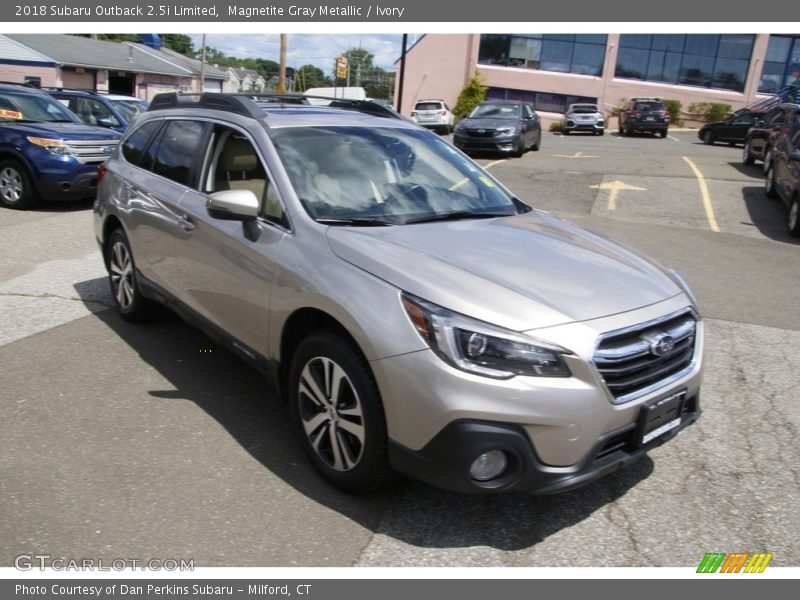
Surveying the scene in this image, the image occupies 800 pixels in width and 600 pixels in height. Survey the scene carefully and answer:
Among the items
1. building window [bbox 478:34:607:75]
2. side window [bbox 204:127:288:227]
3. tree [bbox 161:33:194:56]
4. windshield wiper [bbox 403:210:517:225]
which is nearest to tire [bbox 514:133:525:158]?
windshield wiper [bbox 403:210:517:225]

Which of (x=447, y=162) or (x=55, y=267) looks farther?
(x=55, y=267)

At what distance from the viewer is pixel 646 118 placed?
102 feet

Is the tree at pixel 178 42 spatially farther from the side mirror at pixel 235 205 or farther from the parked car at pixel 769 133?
the side mirror at pixel 235 205

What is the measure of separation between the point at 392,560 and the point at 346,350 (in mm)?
908

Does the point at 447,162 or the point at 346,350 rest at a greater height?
the point at 447,162

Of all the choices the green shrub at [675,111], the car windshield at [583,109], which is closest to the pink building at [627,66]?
the green shrub at [675,111]

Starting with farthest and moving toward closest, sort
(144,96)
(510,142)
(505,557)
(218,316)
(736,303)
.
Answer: (144,96), (510,142), (736,303), (218,316), (505,557)

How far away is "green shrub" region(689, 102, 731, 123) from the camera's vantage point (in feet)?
128

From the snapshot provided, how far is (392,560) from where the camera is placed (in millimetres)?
2846

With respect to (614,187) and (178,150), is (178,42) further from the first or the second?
(178,150)

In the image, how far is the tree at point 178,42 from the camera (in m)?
102

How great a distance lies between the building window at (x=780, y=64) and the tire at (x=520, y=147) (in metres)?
29.3
